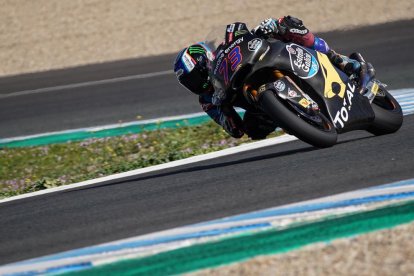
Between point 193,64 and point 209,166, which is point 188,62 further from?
point 209,166

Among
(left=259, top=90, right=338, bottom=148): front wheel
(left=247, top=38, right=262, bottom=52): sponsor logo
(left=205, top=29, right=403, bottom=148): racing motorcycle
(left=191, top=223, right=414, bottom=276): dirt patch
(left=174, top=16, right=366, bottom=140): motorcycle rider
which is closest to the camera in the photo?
(left=191, top=223, right=414, bottom=276): dirt patch

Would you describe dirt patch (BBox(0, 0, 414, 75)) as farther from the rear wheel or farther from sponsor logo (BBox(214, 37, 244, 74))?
sponsor logo (BBox(214, 37, 244, 74))

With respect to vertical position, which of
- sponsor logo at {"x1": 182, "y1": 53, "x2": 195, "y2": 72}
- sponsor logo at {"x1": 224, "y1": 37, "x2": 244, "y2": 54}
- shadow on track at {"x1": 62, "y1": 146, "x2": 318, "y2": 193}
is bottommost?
shadow on track at {"x1": 62, "y1": 146, "x2": 318, "y2": 193}

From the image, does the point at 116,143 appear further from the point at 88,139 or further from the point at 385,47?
the point at 385,47

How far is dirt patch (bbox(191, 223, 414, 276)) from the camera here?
12.7 ft

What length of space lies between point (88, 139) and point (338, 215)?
683 cm

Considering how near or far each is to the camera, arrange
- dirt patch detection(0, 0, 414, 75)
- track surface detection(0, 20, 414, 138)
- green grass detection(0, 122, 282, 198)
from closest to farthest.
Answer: green grass detection(0, 122, 282, 198) < track surface detection(0, 20, 414, 138) < dirt patch detection(0, 0, 414, 75)

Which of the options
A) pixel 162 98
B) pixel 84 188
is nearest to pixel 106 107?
pixel 162 98

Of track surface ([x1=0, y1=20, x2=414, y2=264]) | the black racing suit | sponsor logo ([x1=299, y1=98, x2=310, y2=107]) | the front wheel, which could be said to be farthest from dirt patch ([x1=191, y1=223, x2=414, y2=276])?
the black racing suit

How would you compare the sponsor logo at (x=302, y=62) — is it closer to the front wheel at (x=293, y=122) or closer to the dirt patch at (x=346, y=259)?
the front wheel at (x=293, y=122)

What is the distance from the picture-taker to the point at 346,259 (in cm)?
397

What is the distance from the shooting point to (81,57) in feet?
56.8

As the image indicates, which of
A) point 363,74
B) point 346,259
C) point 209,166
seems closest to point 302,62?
point 363,74

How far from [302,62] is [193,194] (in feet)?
Answer: 4.73
